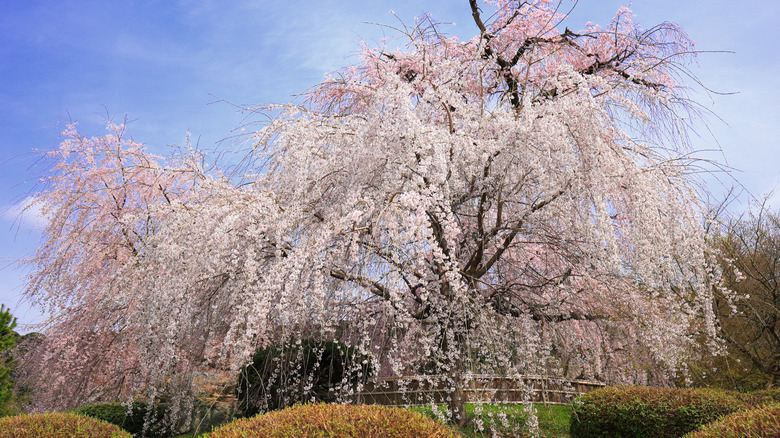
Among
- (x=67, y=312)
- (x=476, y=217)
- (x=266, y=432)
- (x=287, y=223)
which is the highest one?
(x=476, y=217)

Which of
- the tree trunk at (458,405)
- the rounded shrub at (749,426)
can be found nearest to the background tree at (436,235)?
the tree trunk at (458,405)

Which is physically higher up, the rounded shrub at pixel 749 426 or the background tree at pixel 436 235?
the background tree at pixel 436 235

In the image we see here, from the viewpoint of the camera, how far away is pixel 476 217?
580 centimetres

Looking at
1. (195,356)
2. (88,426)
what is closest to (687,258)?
(195,356)

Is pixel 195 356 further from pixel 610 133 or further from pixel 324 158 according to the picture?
pixel 610 133

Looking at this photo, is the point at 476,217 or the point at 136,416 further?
the point at 136,416

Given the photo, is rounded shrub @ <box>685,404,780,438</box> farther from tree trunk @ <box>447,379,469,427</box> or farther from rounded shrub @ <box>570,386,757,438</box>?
tree trunk @ <box>447,379,469,427</box>

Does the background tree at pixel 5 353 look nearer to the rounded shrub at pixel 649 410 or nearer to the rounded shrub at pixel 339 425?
the rounded shrub at pixel 339 425

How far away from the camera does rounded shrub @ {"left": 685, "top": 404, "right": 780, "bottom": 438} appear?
9.75ft

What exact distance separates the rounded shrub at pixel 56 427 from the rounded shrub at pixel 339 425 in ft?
8.25

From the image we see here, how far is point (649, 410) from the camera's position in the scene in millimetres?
6211

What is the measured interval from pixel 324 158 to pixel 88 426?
3.93 meters

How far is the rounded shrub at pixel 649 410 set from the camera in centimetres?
581

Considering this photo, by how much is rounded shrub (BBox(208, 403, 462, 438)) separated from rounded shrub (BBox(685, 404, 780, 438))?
191cm
